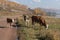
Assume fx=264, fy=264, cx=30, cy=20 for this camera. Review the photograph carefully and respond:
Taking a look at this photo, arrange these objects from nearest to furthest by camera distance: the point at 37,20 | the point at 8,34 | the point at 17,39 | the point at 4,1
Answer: the point at 17,39
the point at 8,34
the point at 37,20
the point at 4,1

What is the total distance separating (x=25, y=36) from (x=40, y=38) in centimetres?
84

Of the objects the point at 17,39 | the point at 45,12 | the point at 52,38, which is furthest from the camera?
the point at 45,12

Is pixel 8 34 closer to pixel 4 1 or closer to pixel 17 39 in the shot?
pixel 17 39

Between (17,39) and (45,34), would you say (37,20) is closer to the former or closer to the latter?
(45,34)

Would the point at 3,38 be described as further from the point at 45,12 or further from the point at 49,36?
the point at 45,12

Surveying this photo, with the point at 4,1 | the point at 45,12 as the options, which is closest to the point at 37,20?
the point at 45,12

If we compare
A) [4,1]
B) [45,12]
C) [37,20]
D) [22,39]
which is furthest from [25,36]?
[4,1]

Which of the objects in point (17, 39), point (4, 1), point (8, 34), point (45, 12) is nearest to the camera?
point (17, 39)

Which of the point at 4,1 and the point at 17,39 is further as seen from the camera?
the point at 4,1

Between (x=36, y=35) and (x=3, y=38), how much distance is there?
7.17 ft

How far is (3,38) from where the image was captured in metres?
10.8

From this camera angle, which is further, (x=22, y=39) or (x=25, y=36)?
(x=25, y=36)

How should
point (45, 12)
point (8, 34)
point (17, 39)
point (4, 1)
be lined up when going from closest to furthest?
point (17, 39), point (8, 34), point (45, 12), point (4, 1)

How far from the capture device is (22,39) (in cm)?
1046
